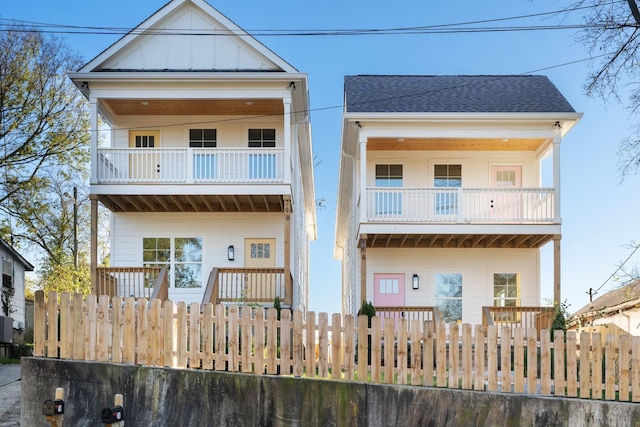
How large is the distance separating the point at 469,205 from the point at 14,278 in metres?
18.6

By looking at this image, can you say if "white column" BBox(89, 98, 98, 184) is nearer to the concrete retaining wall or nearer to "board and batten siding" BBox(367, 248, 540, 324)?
the concrete retaining wall

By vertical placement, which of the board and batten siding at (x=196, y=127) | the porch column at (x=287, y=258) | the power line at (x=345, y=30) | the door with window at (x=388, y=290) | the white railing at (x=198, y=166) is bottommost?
the door with window at (x=388, y=290)

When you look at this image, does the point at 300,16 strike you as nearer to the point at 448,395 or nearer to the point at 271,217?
the point at 271,217

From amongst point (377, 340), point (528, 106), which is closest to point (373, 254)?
point (528, 106)

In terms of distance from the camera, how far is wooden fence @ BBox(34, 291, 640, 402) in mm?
11477

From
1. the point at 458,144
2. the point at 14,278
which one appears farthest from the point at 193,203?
the point at 14,278

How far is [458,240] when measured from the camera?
Result: 2133 cm

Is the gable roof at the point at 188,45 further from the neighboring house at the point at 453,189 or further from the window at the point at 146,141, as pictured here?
the neighboring house at the point at 453,189

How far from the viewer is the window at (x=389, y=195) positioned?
20111mm

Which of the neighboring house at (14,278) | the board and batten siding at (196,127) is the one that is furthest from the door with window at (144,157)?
the neighboring house at (14,278)

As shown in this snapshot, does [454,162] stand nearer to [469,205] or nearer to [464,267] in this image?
[469,205]

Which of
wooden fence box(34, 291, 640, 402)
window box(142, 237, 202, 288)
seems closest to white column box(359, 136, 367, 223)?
window box(142, 237, 202, 288)

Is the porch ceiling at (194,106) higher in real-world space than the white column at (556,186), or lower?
higher

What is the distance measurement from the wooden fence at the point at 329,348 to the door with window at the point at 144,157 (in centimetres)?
730
